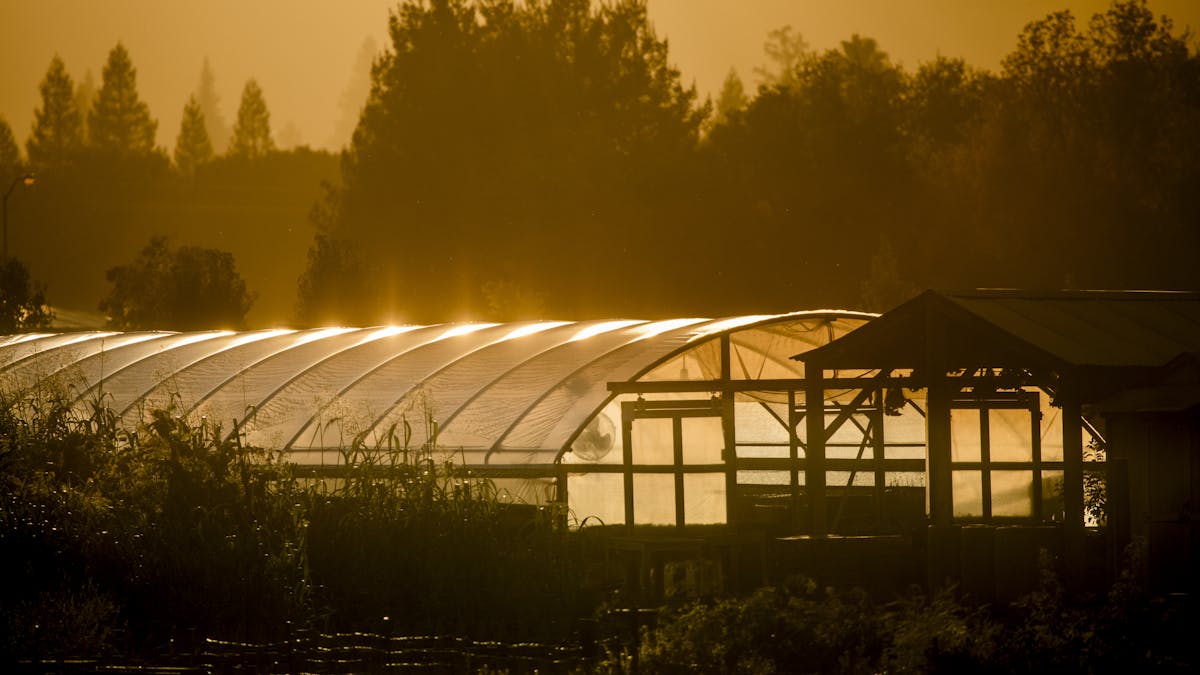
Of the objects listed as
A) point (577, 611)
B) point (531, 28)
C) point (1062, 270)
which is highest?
point (531, 28)

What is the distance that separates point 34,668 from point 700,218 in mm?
40520

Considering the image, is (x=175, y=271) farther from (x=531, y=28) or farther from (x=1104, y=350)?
(x=1104, y=350)

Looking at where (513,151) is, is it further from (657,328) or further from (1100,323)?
(1100,323)

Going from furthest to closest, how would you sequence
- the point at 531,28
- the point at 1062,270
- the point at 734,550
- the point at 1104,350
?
1. the point at 531,28
2. the point at 1062,270
3. the point at 734,550
4. the point at 1104,350

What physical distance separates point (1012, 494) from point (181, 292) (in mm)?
25176

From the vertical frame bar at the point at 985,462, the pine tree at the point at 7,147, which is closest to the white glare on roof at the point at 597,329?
the vertical frame bar at the point at 985,462

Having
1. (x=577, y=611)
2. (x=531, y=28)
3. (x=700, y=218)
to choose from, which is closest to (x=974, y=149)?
(x=700, y=218)

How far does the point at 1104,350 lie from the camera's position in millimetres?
13273

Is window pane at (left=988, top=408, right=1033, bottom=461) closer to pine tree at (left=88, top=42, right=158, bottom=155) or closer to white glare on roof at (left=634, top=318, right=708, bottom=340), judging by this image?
white glare on roof at (left=634, top=318, right=708, bottom=340)

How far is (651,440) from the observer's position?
19.3 meters

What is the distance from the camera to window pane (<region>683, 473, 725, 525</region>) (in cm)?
1777

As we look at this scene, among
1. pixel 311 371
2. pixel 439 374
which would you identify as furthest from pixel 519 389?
pixel 311 371

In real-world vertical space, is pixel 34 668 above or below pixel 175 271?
below

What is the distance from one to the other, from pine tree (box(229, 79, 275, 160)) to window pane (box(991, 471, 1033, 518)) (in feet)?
334
